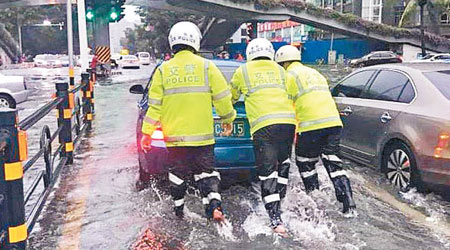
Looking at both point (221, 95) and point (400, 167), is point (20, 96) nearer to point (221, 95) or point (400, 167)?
point (221, 95)

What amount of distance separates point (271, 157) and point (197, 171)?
70 centimetres

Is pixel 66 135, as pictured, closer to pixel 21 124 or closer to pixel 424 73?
pixel 21 124

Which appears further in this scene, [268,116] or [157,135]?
[157,135]

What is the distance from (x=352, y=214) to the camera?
5.27m

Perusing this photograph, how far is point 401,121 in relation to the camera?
6008 millimetres

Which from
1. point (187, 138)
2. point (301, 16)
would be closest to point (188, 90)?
point (187, 138)

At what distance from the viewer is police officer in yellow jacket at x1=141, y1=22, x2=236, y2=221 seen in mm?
4723

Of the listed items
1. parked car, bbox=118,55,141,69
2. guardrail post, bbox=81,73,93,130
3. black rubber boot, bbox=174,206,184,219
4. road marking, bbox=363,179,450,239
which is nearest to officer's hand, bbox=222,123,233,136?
black rubber boot, bbox=174,206,184,219

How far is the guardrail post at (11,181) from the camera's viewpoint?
372 cm

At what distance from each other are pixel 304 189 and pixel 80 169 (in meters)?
3.21

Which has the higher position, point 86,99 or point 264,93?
point 264,93

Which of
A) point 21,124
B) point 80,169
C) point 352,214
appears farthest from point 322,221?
point 80,169

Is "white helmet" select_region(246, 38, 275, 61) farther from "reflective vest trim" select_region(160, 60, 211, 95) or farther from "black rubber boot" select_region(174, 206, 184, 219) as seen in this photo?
"black rubber boot" select_region(174, 206, 184, 219)

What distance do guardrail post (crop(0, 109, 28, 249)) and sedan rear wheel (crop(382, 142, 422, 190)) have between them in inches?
158
